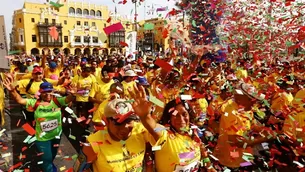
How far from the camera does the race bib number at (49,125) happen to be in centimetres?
430

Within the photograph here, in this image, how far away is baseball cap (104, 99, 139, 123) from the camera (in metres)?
2.25

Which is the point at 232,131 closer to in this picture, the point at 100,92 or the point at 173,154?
the point at 173,154

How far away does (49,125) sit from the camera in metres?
4.37

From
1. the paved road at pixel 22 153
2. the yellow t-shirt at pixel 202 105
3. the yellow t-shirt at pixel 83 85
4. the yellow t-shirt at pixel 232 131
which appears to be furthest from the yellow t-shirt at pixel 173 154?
the yellow t-shirt at pixel 83 85

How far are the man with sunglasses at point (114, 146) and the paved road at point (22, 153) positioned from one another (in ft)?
6.93

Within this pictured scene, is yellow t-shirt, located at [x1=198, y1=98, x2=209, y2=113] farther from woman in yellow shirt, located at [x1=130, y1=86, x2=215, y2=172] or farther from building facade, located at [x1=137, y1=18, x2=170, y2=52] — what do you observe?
woman in yellow shirt, located at [x1=130, y1=86, x2=215, y2=172]

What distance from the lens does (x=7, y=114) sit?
9.31 meters

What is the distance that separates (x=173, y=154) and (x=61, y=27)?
64.0 m

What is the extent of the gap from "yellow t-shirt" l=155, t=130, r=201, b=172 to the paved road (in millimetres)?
2191

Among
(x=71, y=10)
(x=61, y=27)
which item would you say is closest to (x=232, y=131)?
(x=71, y=10)

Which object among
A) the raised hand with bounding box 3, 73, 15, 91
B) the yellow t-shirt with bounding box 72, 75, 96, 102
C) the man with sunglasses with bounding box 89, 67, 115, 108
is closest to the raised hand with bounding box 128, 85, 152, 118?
the raised hand with bounding box 3, 73, 15, 91

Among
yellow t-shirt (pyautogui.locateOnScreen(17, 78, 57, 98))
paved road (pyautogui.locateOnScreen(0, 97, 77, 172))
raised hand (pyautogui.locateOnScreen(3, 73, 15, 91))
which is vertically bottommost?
paved road (pyautogui.locateOnScreen(0, 97, 77, 172))

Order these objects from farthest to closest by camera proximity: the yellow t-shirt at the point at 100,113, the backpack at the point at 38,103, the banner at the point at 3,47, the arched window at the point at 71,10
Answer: the arched window at the point at 71,10, the yellow t-shirt at the point at 100,113, the backpack at the point at 38,103, the banner at the point at 3,47

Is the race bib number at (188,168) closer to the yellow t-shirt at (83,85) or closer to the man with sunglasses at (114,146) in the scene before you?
the man with sunglasses at (114,146)
